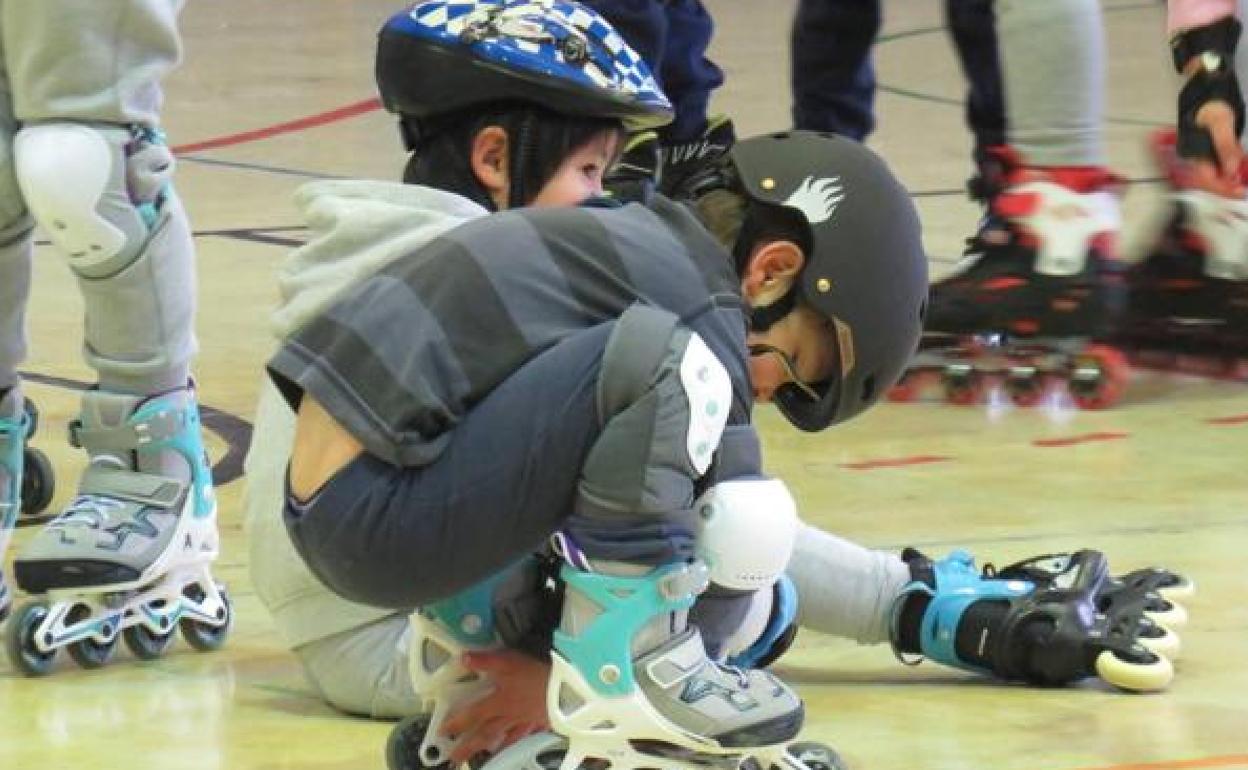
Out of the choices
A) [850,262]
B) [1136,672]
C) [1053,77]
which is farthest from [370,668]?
[1053,77]

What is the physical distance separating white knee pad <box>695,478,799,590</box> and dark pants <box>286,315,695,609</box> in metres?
0.03

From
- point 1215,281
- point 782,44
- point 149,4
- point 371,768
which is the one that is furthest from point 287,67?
point 371,768

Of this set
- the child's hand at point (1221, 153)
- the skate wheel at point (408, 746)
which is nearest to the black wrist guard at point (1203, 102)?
the child's hand at point (1221, 153)

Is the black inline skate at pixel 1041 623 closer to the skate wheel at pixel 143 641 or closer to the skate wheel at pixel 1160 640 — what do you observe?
the skate wheel at pixel 1160 640

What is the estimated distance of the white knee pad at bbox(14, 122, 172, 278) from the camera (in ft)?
9.30

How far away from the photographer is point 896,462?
12.3 feet

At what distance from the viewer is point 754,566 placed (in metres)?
2.25

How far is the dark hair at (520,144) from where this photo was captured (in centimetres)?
A: 264

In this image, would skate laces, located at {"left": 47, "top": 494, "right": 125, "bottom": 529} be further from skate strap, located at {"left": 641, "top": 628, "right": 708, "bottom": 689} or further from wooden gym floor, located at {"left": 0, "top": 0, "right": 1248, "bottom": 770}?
skate strap, located at {"left": 641, "top": 628, "right": 708, "bottom": 689}

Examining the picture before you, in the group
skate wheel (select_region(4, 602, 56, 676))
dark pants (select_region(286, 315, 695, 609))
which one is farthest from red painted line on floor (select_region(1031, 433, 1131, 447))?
dark pants (select_region(286, 315, 695, 609))

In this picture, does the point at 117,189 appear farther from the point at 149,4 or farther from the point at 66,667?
the point at 66,667

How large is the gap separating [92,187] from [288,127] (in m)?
3.85

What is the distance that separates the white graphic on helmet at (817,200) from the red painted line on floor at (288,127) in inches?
159

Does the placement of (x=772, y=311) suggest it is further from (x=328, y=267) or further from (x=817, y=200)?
(x=328, y=267)
